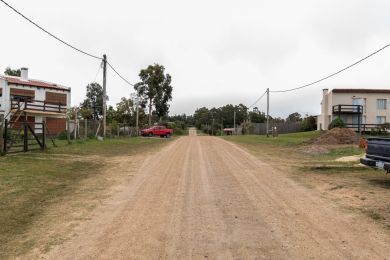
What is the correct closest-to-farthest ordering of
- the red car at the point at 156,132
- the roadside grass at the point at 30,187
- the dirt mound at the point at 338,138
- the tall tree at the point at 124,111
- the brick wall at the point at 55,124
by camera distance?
the roadside grass at the point at 30,187 → the dirt mound at the point at 338,138 → the brick wall at the point at 55,124 → the red car at the point at 156,132 → the tall tree at the point at 124,111

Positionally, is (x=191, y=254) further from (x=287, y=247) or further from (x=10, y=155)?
(x=10, y=155)

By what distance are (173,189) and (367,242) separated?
5307 millimetres

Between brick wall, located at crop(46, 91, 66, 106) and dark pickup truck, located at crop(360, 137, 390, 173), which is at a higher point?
brick wall, located at crop(46, 91, 66, 106)

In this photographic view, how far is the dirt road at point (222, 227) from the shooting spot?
18.6ft

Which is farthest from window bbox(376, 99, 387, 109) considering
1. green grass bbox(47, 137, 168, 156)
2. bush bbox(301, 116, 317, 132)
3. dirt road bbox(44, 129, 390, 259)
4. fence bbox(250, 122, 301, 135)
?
dirt road bbox(44, 129, 390, 259)

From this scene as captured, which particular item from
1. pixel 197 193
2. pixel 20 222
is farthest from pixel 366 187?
pixel 20 222

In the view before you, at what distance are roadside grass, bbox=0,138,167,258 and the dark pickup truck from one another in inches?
287

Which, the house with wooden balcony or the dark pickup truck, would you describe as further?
the house with wooden balcony

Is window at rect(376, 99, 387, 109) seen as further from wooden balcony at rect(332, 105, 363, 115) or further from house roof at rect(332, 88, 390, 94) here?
wooden balcony at rect(332, 105, 363, 115)

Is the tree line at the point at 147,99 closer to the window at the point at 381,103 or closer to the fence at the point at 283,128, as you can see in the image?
the fence at the point at 283,128

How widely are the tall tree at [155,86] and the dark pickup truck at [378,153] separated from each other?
58.2m

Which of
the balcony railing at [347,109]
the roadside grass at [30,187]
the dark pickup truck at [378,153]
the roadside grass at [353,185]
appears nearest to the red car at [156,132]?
the balcony railing at [347,109]

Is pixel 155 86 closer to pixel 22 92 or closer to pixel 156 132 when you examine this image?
pixel 156 132

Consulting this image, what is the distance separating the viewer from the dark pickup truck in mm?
11352
